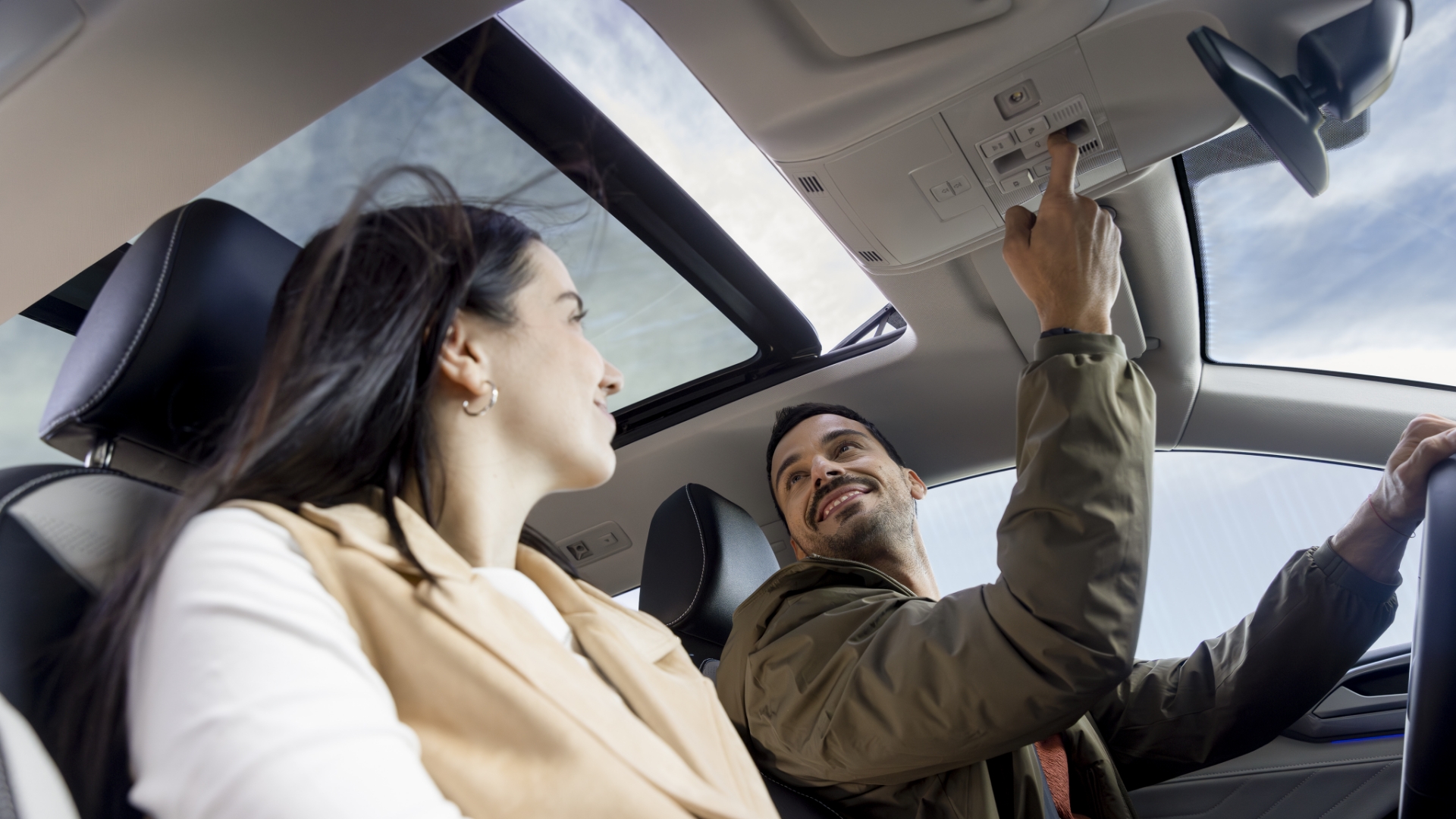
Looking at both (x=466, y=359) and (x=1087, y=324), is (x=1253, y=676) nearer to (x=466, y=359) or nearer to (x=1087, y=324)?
(x=1087, y=324)

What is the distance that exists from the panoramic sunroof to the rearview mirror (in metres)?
0.31

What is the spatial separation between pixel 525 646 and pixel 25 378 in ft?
5.26

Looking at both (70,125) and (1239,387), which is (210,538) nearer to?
(70,125)

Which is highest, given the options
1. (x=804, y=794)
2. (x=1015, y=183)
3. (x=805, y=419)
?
(x=1015, y=183)

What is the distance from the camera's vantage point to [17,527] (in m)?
0.75

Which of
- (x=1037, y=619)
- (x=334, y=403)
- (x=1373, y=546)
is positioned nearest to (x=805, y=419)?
(x=1037, y=619)

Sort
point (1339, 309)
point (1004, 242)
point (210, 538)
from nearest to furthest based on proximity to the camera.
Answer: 1. point (210, 538)
2. point (1004, 242)
3. point (1339, 309)

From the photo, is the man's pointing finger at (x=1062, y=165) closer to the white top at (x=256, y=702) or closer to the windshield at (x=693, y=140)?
the windshield at (x=693, y=140)

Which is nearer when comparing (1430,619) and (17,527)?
(17,527)

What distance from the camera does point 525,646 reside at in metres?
0.75

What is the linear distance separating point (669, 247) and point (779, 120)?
512 millimetres

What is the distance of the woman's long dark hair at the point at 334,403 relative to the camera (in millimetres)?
679

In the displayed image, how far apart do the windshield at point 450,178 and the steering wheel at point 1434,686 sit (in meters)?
1.24

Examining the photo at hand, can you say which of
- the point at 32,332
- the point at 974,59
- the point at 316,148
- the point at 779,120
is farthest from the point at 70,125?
the point at 974,59
